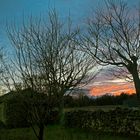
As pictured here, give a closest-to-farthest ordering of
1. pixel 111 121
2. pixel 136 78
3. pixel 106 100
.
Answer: pixel 136 78
pixel 111 121
pixel 106 100

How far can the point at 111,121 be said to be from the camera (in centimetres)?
2317

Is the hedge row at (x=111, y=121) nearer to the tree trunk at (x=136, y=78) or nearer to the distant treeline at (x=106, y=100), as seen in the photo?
the tree trunk at (x=136, y=78)

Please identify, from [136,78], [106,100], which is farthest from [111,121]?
[106,100]

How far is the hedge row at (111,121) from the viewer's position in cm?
2136

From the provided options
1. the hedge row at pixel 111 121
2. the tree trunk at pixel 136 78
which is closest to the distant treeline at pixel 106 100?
the hedge row at pixel 111 121

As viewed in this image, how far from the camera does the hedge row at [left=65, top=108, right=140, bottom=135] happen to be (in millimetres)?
21359

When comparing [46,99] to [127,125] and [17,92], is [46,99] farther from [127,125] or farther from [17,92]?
[127,125]

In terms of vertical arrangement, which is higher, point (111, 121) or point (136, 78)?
point (136, 78)

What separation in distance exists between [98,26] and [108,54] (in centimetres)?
229

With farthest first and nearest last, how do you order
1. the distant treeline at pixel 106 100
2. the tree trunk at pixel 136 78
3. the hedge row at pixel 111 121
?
the distant treeline at pixel 106 100
the tree trunk at pixel 136 78
the hedge row at pixel 111 121

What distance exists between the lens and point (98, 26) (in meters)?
24.7

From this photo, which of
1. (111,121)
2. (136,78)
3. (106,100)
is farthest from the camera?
(106,100)

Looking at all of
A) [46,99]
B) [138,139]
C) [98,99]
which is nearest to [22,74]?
[46,99]

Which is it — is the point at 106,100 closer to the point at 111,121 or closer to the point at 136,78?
the point at 111,121
